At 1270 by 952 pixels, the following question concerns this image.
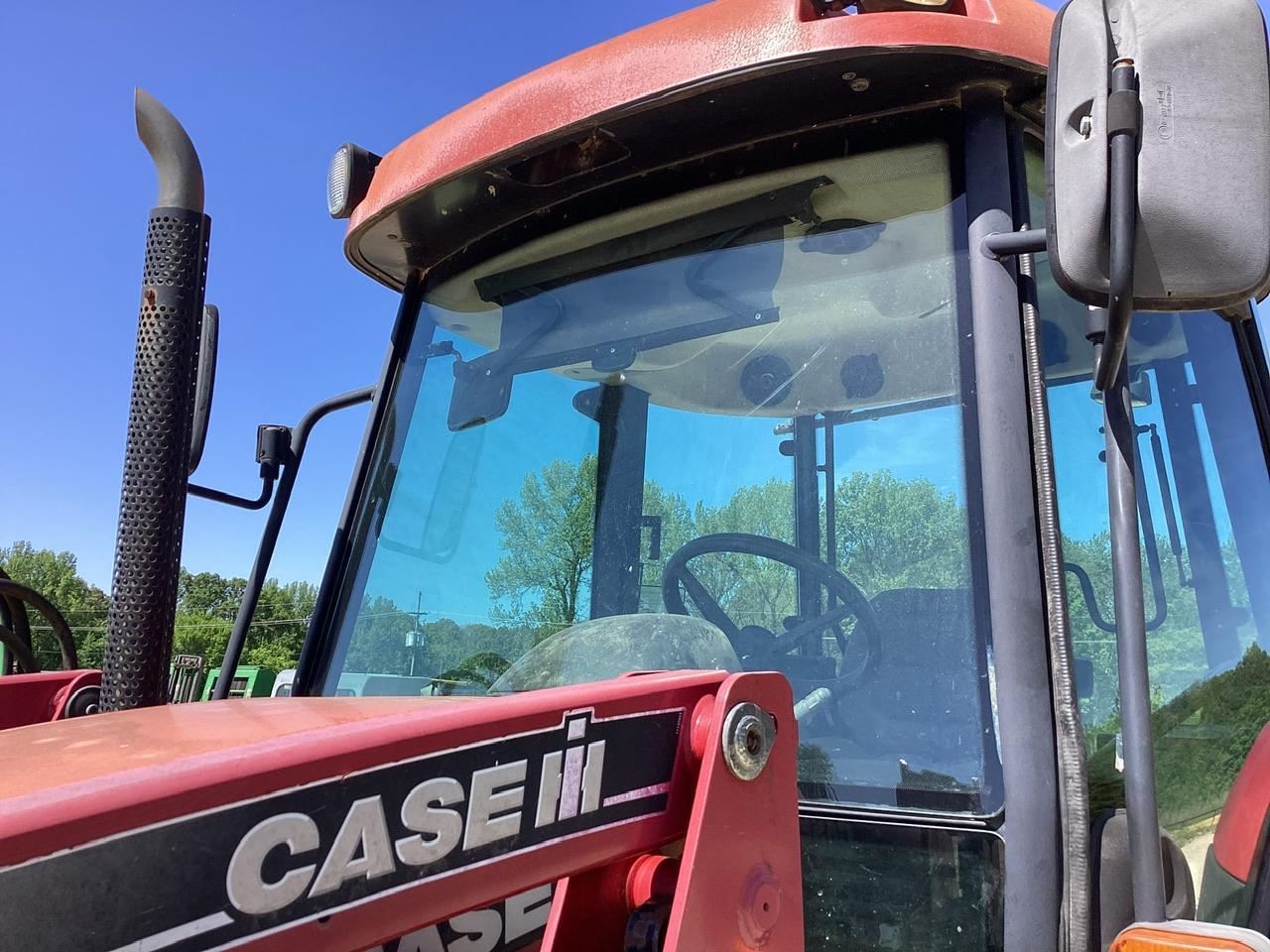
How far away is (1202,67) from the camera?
1165 millimetres

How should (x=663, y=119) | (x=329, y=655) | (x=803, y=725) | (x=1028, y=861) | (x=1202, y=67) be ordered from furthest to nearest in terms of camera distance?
(x=329, y=655) → (x=663, y=119) → (x=803, y=725) → (x=1028, y=861) → (x=1202, y=67)

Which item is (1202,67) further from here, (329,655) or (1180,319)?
(329,655)

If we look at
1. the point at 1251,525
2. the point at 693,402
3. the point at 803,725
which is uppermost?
the point at 693,402

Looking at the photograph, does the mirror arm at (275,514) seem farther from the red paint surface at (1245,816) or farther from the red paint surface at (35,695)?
the red paint surface at (1245,816)

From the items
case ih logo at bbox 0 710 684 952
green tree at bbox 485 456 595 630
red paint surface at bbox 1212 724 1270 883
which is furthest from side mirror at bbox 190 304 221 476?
red paint surface at bbox 1212 724 1270 883

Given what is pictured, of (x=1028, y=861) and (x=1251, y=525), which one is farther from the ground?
(x=1251, y=525)

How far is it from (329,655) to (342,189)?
1016mm

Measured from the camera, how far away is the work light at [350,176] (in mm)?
2326

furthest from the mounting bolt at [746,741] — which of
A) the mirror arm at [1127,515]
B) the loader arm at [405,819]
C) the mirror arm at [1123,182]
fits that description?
the mirror arm at [1123,182]

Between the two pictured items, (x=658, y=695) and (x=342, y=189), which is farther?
(x=342, y=189)

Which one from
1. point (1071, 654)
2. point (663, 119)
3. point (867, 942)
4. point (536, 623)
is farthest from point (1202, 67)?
point (536, 623)

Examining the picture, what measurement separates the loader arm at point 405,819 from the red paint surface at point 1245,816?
74 centimetres

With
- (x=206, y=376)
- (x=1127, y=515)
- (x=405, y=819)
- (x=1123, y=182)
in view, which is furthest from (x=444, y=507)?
(x=1123, y=182)

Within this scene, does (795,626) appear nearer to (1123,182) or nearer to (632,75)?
(1123,182)
